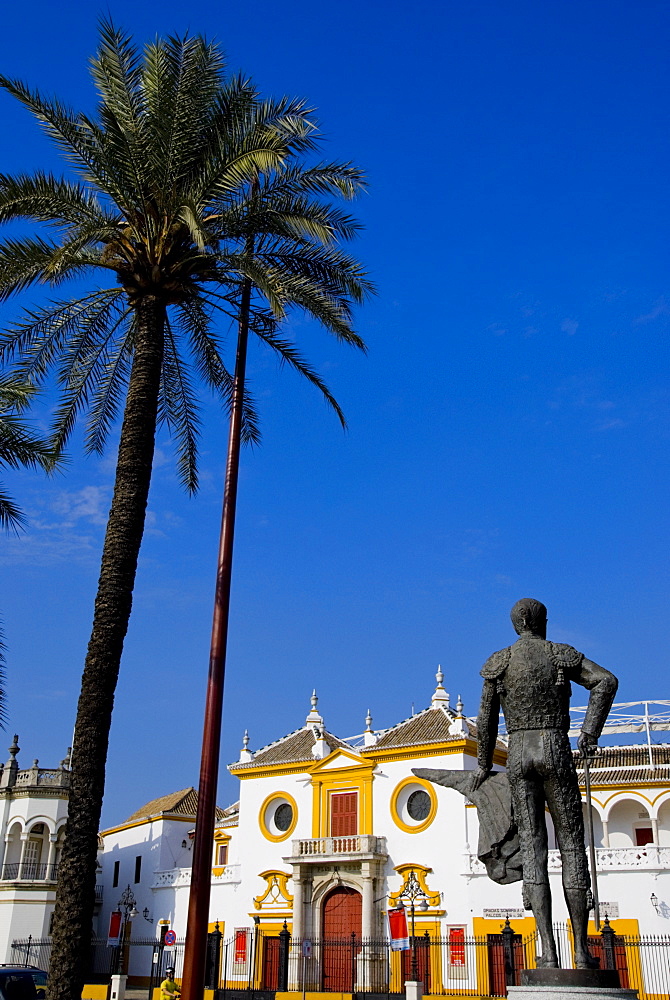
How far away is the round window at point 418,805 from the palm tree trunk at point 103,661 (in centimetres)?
2385

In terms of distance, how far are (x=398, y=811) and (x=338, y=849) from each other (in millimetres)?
2682

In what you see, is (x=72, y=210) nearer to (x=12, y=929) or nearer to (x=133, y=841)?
(x=12, y=929)

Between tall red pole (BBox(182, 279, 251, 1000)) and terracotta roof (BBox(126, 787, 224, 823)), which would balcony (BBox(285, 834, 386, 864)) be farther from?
tall red pole (BBox(182, 279, 251, 1000))

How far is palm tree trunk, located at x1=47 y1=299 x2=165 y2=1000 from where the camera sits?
10977 mm

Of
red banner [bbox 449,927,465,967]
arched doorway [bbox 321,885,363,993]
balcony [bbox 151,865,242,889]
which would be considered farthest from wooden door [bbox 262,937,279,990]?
red banner [bbox 449,927,465,967]

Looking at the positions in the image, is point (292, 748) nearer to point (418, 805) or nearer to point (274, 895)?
point (274, 895)

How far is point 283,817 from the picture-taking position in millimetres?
38094

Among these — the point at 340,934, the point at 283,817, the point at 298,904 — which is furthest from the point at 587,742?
the point at 283,817

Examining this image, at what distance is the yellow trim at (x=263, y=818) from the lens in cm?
3725

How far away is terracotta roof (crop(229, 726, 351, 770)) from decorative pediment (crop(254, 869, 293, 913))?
14.1ft

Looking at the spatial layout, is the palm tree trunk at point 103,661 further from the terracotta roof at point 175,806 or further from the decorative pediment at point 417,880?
the terracotta roof at point 175,806

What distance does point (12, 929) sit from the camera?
3853 centimetres

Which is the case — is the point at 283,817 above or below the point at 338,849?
above

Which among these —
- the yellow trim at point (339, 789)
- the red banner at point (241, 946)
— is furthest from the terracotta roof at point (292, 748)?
the red banner at point (241, 946)
